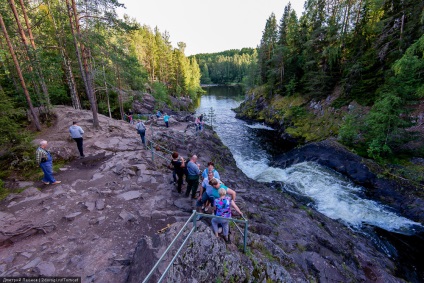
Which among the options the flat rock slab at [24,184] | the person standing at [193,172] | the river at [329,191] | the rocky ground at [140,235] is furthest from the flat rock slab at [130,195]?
the river at [329,191]

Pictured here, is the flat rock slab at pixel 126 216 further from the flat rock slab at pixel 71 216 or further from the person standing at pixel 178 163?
the person standing at pixel 178 163

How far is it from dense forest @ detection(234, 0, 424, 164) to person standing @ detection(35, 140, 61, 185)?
67.9 feet

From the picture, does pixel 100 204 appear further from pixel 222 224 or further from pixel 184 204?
pixel 222 224

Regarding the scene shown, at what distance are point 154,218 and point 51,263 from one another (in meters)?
3.03

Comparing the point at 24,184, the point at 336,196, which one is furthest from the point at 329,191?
the point at 24,184

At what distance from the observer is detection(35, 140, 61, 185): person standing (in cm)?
808

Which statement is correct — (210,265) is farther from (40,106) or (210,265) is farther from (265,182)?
(40,106)

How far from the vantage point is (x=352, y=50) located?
87.4 ft

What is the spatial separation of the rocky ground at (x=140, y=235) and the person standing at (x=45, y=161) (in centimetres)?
34

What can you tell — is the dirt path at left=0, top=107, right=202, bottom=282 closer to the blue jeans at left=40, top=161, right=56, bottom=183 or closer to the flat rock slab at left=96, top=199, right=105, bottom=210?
the flat rock slab at left=96, top=199, right=105, bottom=210

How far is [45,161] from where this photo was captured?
8312mm

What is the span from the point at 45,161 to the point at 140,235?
5.49 m

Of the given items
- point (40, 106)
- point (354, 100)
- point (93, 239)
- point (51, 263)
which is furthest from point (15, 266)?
point (354, 100)

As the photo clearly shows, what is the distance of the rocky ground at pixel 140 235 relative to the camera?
5074 millimetres
